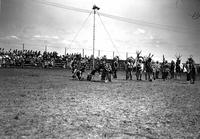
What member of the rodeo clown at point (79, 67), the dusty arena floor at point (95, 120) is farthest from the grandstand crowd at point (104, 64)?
the dusty arena floor at point (95, 120)

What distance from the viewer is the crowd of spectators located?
31047 mm

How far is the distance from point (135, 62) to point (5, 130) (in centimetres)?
1696

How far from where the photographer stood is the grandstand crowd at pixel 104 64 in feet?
57.3

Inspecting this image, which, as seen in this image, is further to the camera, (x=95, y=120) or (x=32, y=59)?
(x=32, y=59)

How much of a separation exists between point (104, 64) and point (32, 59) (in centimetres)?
1956

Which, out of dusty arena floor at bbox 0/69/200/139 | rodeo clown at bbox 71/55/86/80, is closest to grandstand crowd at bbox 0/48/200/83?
rodeo clown at bbox 71/55/86/80

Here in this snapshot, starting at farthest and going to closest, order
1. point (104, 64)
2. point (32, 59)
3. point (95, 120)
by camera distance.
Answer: point (32, 59) → point (104, 64) → point (95, 120)

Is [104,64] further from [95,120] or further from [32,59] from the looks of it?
[32,59]

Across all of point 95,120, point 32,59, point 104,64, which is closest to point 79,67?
point 104,64

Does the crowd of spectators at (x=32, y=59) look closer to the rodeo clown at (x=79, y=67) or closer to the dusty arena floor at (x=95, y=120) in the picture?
the rodeo clown at (x=79, y=67)

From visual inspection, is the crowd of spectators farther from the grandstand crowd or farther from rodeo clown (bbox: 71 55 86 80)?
rodeo clown (bbox: 71 55 86 80)

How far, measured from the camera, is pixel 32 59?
33094 millimetres

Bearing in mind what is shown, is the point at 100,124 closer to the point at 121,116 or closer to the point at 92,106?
the point at 121,116

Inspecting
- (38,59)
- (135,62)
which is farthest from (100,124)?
(38,59)
